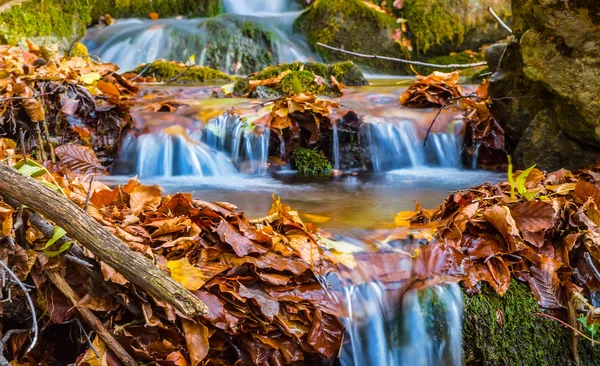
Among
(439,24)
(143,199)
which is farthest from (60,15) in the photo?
(439,24)

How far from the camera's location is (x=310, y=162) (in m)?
4.79

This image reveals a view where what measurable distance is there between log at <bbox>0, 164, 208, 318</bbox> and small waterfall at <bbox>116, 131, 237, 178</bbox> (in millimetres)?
2591

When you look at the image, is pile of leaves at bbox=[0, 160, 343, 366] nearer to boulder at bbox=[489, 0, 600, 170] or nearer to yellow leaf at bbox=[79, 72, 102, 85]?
boulder at bbox=[489, 0, 600, 170]

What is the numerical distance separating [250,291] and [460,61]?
9.49 meters

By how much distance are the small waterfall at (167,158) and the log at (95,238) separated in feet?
8.50

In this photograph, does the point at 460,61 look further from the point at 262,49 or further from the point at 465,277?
the point at 465,277

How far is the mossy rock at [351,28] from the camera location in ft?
35.1

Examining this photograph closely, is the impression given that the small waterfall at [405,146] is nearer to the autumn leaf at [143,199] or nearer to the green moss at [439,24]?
the autumn leaf at [143,199]

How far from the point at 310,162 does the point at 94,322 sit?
9.96 ft

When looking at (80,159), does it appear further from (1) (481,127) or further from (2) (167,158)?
(1) (481,127)

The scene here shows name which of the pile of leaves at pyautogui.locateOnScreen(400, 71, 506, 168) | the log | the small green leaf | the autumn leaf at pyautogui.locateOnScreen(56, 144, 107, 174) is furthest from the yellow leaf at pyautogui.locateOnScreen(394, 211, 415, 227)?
the autumn leaf at pyautogui.locateOnScreen(56, 144, 107, 174)

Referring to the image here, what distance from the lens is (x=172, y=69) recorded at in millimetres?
7945

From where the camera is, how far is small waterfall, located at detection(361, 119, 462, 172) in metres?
4.89

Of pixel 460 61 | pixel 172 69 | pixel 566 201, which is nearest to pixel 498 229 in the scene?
pixel 566 201
